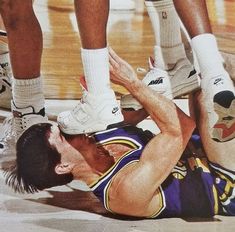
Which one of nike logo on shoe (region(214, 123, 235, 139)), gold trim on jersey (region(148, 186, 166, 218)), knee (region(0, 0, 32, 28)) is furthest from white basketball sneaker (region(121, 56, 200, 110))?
knee (region(0, 0, 32, 28))

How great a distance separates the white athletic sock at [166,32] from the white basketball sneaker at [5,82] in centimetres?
40

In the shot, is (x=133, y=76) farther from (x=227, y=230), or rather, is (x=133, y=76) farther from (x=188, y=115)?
(x=227, y=230)

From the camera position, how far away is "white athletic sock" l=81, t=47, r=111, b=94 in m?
1.93

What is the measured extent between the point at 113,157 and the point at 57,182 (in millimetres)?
175

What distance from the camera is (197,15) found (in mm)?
1921

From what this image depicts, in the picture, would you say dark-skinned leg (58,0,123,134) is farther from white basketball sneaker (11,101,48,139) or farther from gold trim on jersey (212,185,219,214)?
gold trim on jersey (212,185,219,214)

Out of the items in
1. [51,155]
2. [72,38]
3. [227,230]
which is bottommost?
[227,230]

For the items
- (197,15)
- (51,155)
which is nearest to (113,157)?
(51,155)

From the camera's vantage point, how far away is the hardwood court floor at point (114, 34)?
6.45 ft

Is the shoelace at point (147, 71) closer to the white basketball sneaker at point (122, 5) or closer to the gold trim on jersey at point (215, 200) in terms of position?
the white basketball sneaker at point (122, 5)

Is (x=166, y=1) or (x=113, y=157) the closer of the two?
(x=166, y=1)

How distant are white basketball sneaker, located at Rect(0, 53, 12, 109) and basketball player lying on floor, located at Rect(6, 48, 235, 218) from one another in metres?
0.15

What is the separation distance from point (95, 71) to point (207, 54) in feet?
0.92

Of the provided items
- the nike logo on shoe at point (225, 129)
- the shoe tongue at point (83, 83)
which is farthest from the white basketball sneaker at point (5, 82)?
the nike logo on shoe at point (225, 129)
